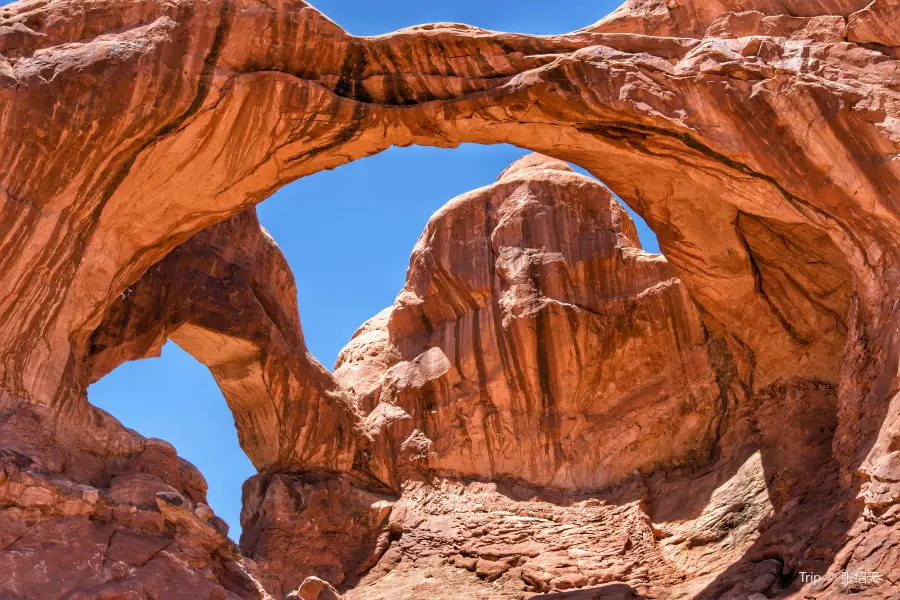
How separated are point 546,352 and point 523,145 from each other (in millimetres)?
5811

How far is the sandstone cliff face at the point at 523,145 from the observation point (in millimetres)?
11984

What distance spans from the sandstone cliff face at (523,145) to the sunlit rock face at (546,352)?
0.90 metres

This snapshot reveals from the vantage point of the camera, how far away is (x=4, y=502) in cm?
1088

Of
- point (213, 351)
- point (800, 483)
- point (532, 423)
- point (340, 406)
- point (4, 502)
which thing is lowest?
point (800, 483)

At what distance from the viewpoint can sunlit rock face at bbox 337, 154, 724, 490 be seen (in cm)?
1848

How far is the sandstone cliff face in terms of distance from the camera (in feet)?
39.3

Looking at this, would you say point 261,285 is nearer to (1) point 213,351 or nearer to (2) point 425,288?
(1) point 213,351

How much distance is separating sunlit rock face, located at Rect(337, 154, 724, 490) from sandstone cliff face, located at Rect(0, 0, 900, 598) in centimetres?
90

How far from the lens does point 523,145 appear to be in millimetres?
14977

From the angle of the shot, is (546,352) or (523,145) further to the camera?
(546,352)

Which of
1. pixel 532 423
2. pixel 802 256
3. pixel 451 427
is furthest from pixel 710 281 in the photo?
pixel 451 427

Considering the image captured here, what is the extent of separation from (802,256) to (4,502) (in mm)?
12303

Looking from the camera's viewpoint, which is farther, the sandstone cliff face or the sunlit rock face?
the sunlit rock face

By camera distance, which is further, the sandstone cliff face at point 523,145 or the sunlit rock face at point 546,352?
the sunlit rock face at point 546,352
